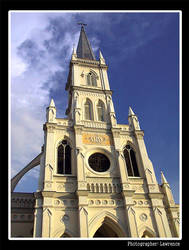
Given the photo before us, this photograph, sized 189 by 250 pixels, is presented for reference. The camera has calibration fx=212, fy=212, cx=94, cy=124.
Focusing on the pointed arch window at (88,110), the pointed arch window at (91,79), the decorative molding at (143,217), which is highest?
the pointed arch window at (91,79)

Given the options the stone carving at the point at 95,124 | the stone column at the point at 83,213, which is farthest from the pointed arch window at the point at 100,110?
the stone column at the point at 83,213

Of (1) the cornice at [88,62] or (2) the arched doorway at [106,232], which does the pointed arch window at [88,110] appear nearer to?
(1) the cornice at [88,62]

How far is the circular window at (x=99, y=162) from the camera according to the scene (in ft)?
68.5

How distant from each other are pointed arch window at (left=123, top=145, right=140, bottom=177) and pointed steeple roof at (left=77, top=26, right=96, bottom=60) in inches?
702

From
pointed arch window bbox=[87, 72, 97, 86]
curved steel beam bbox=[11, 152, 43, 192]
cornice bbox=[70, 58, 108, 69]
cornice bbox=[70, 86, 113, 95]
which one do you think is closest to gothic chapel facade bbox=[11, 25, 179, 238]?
curved steel beam bbox=[11, 152, 43, 192]

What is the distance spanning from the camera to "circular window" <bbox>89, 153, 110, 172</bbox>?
20.9m

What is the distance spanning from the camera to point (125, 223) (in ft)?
57.5

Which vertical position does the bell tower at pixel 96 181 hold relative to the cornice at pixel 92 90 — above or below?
below

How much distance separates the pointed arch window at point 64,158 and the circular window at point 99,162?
7.31 feet

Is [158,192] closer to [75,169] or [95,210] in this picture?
[95,210]

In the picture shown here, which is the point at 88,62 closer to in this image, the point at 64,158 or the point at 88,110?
the point at 88,110

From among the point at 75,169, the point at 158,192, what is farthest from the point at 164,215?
the point at 75,169

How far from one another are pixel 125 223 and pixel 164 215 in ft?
12.1

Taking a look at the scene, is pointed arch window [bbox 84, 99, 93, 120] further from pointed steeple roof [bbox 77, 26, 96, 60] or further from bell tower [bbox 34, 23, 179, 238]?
pointed steeple roof [bbox 77, 26, 96, 60]
